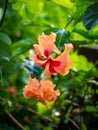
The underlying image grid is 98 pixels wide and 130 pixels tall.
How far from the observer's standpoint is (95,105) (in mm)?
1121

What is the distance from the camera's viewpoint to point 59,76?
102 cm

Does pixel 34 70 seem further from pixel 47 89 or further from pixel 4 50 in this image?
pixel 47 89

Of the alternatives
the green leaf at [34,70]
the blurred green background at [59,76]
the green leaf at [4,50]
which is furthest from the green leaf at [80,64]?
the green leaf at [4,50]

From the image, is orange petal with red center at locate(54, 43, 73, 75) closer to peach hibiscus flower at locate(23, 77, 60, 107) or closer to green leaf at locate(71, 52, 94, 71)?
peach hibiscus flower at locate(23, 77, 60, 107)

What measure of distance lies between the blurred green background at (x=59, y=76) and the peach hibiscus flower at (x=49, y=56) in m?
0.06

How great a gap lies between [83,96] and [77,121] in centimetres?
13

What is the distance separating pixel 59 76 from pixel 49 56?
0.40 metres

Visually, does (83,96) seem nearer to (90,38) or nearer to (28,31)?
(90,38)

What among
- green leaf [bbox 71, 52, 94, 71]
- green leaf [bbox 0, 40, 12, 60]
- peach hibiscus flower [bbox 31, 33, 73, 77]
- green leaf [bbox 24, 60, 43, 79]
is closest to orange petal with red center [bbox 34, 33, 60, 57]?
peach hibiscus flower [bbox 31, 33, 73, 77]

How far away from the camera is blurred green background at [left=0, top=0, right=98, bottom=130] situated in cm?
74

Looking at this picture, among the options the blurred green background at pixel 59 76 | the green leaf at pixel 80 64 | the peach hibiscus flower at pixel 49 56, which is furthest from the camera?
the green leaf at pixel 80 64

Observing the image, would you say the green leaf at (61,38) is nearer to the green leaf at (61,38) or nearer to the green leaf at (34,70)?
the green leaf at (61,38)

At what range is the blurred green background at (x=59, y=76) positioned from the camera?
0.74 meters

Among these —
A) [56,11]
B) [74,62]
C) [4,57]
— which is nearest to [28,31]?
[56,11]
